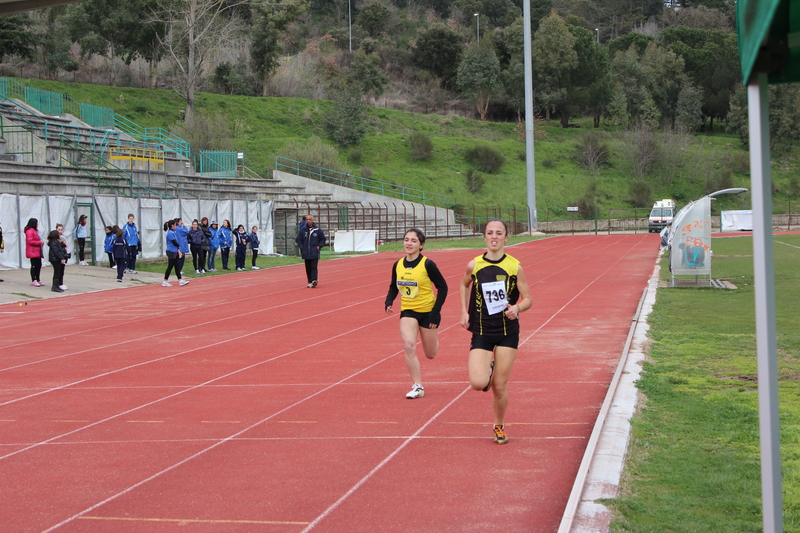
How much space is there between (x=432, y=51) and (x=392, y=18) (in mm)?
11036

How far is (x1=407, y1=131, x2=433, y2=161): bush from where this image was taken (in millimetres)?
66500

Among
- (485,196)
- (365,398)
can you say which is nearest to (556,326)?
(365,398)

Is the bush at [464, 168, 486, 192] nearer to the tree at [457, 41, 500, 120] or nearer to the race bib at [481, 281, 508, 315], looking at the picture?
the tree at [457, 41, 500, 120]

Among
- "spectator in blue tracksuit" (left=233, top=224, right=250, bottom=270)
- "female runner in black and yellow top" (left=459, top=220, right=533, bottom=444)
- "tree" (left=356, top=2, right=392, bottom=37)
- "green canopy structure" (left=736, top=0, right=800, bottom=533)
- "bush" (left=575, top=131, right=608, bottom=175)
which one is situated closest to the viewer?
"green canopy structure" (left=736, top=0, right=800, bottom=533)

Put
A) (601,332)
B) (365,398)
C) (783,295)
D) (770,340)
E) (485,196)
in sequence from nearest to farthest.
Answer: (770,340) → (365,398) → (601,332) → (783,295) → (485,196)

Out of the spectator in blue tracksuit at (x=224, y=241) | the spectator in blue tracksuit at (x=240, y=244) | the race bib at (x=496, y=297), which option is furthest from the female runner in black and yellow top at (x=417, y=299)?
the spectator in blue tracksuit at (x=224, y=241)

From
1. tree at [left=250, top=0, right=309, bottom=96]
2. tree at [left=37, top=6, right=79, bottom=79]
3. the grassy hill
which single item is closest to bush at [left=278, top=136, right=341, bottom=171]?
the grassy hill

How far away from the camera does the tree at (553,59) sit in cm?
7975

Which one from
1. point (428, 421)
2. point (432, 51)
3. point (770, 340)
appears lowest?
point (428, 421)

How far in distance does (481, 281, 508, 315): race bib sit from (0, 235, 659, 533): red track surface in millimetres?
1160

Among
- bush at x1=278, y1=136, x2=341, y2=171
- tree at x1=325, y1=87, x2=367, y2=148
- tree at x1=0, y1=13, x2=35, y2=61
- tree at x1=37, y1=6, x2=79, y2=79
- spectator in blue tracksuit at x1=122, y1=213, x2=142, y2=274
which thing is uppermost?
tree at x1=37, y1=6, x2=79, y2=79

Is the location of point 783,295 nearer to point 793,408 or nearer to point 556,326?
point 556,326

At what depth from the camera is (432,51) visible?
287 ft

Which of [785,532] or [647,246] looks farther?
[647,246]
